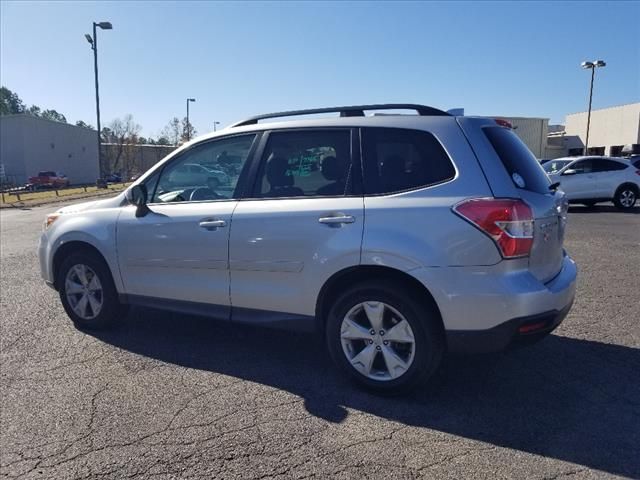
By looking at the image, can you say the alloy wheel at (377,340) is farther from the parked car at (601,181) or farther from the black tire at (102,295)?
the parked car at (601,181)

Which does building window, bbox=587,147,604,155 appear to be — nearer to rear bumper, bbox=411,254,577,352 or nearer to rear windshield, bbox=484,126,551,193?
rear windshield, bbox=484,126,551,193

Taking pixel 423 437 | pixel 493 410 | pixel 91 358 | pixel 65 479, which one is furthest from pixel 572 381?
pixel 91 358

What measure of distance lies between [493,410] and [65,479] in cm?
255

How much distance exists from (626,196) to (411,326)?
15.1 metres

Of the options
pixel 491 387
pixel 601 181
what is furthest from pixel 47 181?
pixel 491 387

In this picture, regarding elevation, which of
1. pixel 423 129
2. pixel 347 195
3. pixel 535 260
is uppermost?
pixel 423 129

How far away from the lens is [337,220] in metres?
3.60

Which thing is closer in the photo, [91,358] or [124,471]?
[124,471]

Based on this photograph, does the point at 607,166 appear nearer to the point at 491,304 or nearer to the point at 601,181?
the point at 601,181

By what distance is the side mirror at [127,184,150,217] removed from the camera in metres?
4.61

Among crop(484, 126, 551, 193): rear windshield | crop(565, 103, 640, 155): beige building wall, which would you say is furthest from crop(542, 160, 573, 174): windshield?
crop(565, 103, 640, 155): beige building wall

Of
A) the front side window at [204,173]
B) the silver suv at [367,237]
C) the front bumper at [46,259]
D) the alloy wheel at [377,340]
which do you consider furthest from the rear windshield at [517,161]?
the front bumper at [46,259]

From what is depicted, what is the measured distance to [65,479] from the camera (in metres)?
2.77

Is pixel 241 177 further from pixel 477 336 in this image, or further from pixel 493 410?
pixel 493 410
